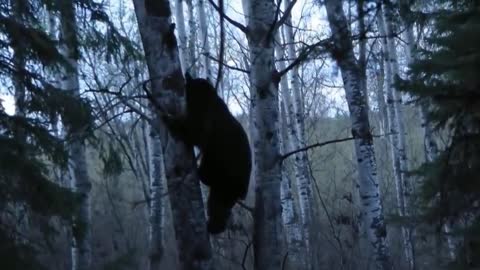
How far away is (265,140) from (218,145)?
1.17 feet

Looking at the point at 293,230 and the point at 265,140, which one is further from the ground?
the point at 265,140

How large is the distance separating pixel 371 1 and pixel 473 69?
1962mm

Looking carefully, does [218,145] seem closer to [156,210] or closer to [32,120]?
[32,120]

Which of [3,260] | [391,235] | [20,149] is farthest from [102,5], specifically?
[391,235]

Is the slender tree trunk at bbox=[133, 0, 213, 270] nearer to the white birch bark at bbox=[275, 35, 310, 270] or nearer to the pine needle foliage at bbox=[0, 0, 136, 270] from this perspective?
the pine needle foliage at bbox=[0, 0, 136, 270]

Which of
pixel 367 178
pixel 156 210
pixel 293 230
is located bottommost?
pixel 293 230

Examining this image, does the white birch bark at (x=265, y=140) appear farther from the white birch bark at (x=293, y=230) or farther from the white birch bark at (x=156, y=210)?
the white birch bark at (x=293, y=230)

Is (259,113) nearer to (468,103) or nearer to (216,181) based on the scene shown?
(216,181)

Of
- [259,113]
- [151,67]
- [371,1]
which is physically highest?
[371,1]

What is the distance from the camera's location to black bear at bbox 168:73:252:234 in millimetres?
4488

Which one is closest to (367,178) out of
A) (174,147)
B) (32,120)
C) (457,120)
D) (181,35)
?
(457,120)

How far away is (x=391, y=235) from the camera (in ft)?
57.1

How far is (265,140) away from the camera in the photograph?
4.56 meters

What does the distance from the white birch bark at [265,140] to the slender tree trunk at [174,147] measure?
1.88 feet
